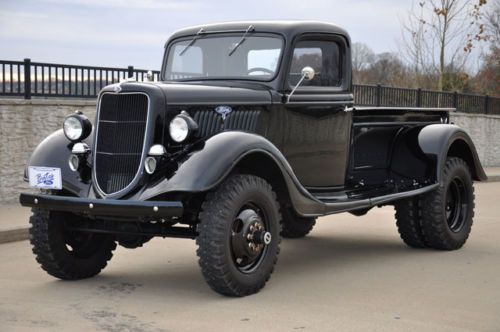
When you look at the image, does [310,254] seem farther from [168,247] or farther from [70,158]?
[70,158]

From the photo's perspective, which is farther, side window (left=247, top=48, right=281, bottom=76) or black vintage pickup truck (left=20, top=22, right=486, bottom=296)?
side window (left=247, top=48, right=281, bottom=76)

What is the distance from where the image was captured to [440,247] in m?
8.58

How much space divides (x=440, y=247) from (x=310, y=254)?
138 cm

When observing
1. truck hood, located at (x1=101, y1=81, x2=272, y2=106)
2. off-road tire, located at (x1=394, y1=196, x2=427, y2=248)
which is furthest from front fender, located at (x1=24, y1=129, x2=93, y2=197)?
off-road tire, located at (x1=394, y1=196, x2=427, y2=248)

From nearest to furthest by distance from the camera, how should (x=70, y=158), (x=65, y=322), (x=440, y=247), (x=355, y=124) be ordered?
(x=65, y=322)
(x=70, y=158)
(x=355, y=124)
(x=440, y=247)

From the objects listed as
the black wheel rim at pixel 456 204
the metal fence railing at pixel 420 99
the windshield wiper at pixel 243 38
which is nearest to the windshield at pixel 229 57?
the windshield wiper at pixel 243 38

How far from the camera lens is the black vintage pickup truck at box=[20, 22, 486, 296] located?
6.02m

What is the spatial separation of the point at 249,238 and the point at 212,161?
0.67 meters

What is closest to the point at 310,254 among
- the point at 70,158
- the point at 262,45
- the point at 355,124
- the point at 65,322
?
the point at 355,124

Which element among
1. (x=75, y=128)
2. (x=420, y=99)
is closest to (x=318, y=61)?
(x=75, y=128)

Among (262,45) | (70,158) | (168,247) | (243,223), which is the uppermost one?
(262,45)

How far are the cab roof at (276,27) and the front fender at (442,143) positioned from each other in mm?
1425

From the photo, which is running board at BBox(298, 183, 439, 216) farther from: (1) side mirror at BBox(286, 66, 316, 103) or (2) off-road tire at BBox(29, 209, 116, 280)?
(2) off-road tire at BBox(29, 209, 116, 280)

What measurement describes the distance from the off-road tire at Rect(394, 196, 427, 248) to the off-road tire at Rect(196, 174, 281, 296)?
2566 mm
